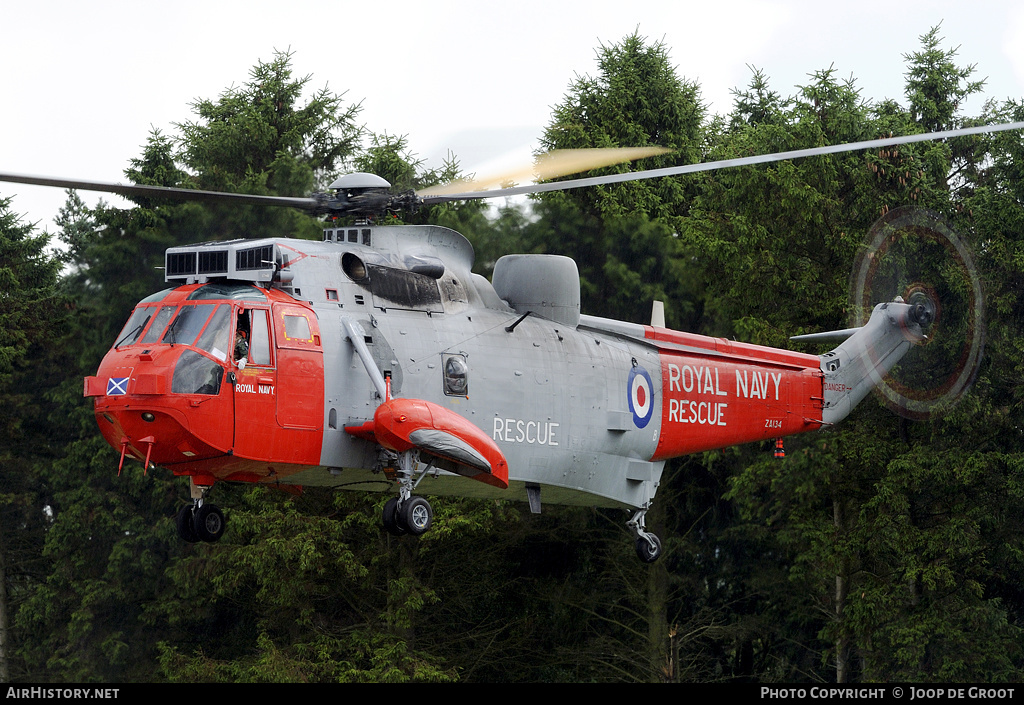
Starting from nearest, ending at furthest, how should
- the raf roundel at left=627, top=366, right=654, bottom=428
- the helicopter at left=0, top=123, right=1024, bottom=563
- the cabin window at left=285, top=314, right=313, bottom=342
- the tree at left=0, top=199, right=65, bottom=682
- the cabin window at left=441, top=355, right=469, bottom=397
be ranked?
A: the helicopter at left=0, top=123, right=1024, bottom=563 → the cabin window at left=285, top=314, right=313, bottom=342 → the cabin window at left=441, top=355, right=469, bottom=397 → the raf roundel at left=627, top=366, right=654, bottom=428 → the tree at left=0, top=199, right=65, bottom=682

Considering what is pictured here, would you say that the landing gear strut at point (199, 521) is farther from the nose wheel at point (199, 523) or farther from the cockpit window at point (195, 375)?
the cockpit window at point (195, 375)

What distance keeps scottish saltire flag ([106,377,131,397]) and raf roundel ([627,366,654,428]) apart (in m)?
6.99

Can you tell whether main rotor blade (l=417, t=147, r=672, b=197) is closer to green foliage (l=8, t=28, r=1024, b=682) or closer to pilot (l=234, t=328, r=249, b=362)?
pilot (l=234, t=328, r=249, b=362)

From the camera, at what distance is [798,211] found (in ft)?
90.6

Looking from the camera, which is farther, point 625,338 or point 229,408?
point 625,338

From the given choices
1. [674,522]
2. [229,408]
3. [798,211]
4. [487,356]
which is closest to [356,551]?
[674,522]

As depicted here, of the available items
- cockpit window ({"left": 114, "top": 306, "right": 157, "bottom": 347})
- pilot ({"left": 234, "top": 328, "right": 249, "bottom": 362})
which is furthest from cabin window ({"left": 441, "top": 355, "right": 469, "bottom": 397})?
cockpit window ({"left": 114, "top": 306, "right": 157, "bottom": 347})

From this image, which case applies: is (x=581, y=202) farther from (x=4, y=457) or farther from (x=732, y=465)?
(x=4, y=457)

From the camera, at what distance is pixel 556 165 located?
51.8 feet

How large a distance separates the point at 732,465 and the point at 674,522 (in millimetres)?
2168

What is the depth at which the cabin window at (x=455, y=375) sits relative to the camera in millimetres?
15805

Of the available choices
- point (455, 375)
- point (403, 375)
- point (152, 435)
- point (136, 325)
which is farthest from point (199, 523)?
point (455, 375)

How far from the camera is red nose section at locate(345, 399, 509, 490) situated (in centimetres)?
1434

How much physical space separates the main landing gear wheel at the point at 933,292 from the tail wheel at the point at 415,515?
13.6m
